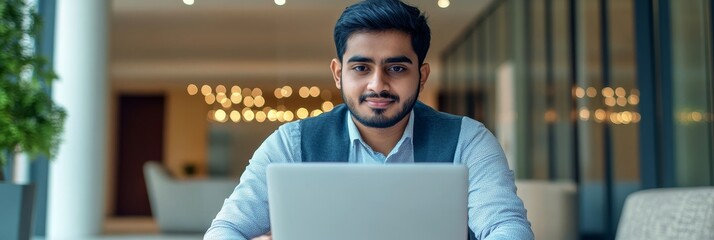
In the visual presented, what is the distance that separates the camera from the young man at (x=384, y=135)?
168 cm

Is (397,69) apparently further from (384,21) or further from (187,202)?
(187,202)

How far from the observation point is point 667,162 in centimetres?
527

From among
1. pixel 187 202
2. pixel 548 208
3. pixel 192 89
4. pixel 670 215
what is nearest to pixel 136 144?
pixel 192 89

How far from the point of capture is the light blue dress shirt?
1.65 meters

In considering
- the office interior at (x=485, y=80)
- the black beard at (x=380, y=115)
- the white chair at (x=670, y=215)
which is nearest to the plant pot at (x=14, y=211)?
the office interior at (x=485, y=80)

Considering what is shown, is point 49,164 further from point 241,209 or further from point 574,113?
point 241,209

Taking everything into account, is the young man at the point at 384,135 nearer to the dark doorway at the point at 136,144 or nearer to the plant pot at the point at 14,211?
the plant pot at the point at 14,211

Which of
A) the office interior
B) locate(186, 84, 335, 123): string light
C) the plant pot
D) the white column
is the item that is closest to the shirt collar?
the office interior

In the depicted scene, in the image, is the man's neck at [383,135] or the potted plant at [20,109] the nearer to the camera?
the man's neck at [383,135]

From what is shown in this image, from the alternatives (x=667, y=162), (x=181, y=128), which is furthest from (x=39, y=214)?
(x=181, y=128)

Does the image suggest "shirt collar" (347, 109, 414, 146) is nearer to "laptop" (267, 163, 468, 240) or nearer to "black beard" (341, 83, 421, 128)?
"black beard" (341, 83, 421, 128)

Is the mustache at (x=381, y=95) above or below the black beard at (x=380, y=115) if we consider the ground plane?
above

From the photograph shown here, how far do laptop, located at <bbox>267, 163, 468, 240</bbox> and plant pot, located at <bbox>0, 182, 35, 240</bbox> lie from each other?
3432 millimetres

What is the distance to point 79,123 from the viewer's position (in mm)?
8039
